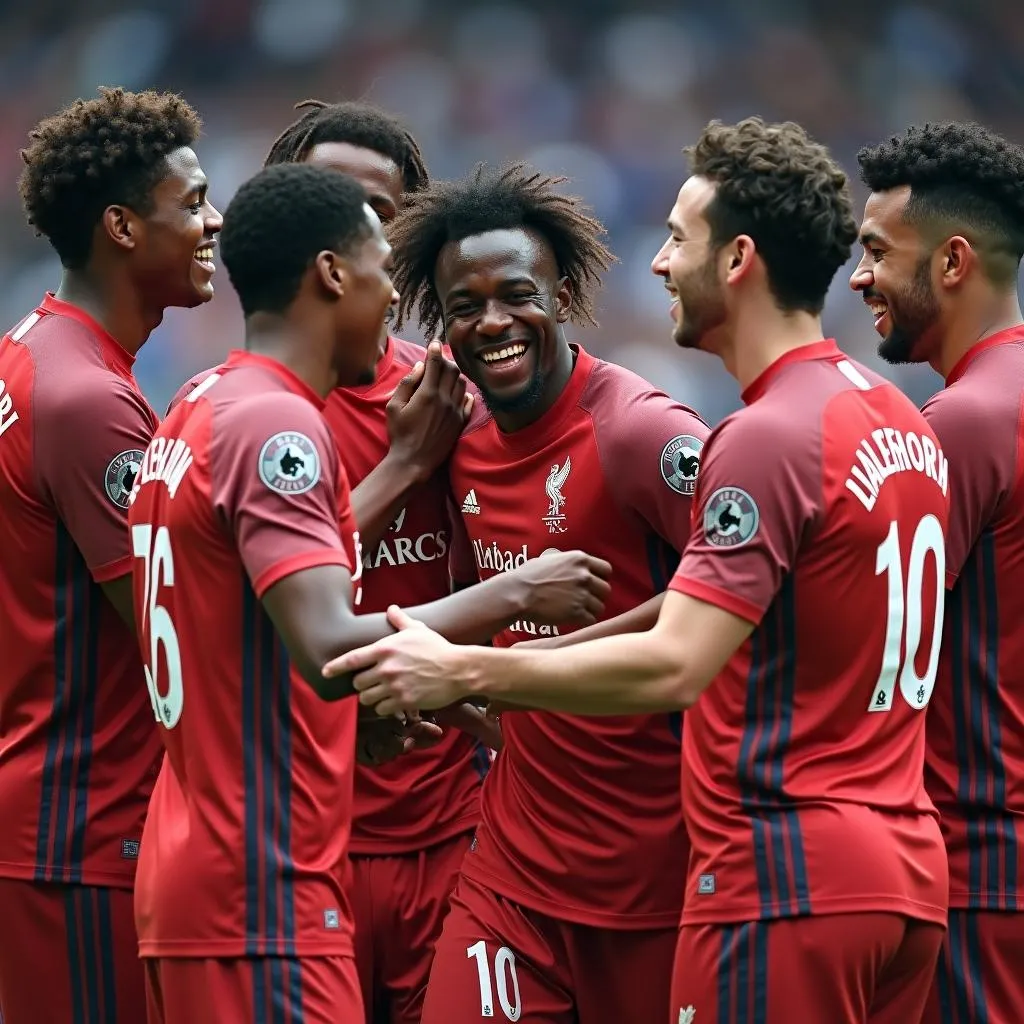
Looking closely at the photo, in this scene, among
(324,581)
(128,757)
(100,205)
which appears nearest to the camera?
(324,581)

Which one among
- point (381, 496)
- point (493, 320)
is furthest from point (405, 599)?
point (493, 320)

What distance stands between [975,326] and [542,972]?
6.86 feet

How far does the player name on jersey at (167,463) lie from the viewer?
11.9 feet

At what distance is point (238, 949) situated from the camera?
353 cm

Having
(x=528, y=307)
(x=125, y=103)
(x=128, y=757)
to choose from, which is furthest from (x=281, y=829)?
(x=125, y=103)

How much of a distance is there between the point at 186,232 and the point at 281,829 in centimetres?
192

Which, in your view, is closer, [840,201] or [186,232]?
[840,201]

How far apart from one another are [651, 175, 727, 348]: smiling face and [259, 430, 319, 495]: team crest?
1058mm

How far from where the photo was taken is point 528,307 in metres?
4.81

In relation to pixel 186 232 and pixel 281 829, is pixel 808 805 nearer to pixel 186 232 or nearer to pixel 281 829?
pixel 281 829

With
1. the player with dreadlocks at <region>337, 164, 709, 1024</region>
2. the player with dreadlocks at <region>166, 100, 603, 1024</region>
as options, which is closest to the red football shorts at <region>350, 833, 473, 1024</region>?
the player with dreadlocks at <region>166, 100, 603, 1024</region>

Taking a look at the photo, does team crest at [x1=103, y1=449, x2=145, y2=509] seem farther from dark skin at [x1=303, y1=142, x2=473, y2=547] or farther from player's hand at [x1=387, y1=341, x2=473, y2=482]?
player's hand at [x1=387, y1=341, x2=473, y2=482]

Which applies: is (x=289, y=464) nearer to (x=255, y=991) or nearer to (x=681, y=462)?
(x=255, y=991)

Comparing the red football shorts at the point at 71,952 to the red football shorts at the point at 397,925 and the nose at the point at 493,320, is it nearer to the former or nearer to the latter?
the red football shorts at the point at 397,925
